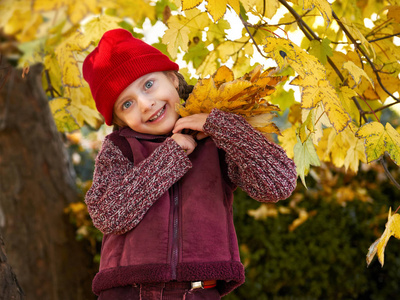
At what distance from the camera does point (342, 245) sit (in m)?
4.28

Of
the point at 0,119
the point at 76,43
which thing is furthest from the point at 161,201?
the point at 0,119

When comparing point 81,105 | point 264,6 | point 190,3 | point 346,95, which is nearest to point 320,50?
point 346,95

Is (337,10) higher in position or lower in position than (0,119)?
higher

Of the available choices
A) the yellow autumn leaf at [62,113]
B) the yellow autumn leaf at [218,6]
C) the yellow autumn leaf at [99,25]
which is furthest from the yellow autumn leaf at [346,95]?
the yellow autumn leaf at [62,113]

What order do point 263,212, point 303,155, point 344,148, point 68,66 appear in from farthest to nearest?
point 263,212
point 344,148
point 68,66
point 303,155

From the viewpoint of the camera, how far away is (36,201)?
3480 millimetres

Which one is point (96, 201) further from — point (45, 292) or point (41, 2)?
point (45, 292)

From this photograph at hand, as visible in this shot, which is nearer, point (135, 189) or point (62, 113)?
point (135, 189)

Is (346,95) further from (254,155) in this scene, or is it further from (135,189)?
(135,189)

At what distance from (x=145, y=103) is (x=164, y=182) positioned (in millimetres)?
313

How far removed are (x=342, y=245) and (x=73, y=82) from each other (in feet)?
10.6

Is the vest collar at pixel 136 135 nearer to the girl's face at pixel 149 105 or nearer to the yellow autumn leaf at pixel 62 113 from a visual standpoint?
the girl's face at pixel 149 105

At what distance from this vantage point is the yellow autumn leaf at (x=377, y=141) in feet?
5.36

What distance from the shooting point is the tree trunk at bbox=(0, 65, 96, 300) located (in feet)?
11.1
